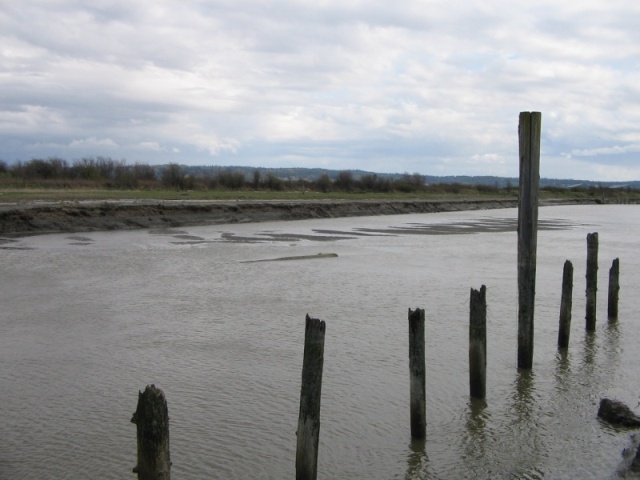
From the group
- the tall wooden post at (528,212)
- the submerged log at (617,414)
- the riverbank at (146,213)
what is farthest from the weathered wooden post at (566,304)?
the riverbank at (146,213)

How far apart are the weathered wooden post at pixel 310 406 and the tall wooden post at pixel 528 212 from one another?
403 cm

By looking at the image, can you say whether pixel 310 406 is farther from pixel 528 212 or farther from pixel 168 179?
pixel 168 179

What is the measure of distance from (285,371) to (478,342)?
108 inches

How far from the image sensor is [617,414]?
771 cm

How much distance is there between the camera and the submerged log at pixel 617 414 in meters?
7.60

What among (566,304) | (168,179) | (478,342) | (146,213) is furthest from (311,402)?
(168,179)

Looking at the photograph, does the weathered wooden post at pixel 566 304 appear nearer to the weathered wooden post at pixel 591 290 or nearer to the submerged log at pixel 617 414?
the weathered wooden post at pixel 591 290

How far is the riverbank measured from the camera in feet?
94.5

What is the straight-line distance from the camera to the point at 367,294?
16125 millimetres

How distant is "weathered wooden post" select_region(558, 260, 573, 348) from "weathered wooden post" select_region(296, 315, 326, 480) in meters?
5.68

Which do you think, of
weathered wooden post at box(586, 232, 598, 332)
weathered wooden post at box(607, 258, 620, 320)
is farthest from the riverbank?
weathered wooden post at box(586, 232, 598, 332)

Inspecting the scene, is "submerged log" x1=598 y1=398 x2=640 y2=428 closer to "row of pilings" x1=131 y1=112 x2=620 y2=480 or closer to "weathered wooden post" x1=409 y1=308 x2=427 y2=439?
"row of pilings" x1=131 y1=112 x2=620 y2=480

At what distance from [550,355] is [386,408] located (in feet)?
11.0

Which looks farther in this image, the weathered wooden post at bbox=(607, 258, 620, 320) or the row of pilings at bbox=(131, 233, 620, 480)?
the weathered wooden post at bbox=(607, 258, 620, 320)
